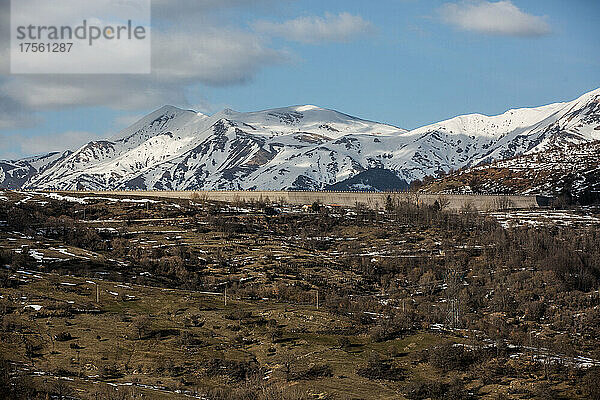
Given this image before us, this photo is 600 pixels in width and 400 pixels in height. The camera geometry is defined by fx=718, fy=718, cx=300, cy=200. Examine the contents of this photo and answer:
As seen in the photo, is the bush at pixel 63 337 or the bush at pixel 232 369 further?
the bush at pixel 63 337

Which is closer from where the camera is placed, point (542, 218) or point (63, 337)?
point (63, 337)

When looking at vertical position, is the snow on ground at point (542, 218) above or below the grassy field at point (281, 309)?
above

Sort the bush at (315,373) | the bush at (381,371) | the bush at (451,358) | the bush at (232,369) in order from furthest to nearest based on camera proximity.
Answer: the bush at (451,358) < the bush at (381,371) < the bush at (232,369) < the bush at (315,373)

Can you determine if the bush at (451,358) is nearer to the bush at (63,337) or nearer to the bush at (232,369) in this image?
the bush at (232,369)

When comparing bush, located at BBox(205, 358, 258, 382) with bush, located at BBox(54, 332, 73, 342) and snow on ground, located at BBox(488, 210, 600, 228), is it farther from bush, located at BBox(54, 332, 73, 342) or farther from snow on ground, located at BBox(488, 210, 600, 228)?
snow on ground, located at BBox(488, 210, 600, 228)

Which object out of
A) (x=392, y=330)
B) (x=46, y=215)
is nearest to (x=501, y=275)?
(x=392, y=330)

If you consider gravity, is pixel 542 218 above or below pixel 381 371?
above

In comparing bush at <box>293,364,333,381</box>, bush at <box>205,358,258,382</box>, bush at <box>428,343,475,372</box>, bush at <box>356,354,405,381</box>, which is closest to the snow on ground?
bush at <box>428,343,475,372</box>

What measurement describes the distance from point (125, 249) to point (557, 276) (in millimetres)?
69086

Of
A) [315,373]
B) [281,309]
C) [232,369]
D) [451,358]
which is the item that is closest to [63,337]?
[232,369]

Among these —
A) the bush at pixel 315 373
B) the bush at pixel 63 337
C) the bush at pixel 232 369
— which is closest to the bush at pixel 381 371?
the bush at pixel 315 373

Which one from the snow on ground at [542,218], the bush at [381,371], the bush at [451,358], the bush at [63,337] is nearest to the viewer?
the bush at [381,371]

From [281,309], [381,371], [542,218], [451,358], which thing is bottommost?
[381,371]

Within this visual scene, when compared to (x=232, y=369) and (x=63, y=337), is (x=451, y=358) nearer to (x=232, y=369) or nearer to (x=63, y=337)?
(x=232, y=369)
